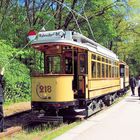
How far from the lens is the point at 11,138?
11.7 m

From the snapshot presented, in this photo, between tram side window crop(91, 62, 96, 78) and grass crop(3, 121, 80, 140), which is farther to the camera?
tram side window crop(91, 62, 96, 78)

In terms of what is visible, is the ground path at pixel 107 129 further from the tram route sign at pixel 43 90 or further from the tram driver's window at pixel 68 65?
the tram driver's window at pixel 68 65

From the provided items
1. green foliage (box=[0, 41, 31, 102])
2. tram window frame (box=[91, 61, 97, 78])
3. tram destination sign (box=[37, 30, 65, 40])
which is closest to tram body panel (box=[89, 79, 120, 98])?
tram window frame (box=[91, 61, 97, 78])

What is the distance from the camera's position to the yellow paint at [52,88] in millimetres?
14211

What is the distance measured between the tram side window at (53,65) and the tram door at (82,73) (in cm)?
85

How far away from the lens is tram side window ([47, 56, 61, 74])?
16.4m

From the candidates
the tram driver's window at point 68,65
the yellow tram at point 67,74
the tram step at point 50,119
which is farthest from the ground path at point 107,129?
the tram driver's window at point 68,65

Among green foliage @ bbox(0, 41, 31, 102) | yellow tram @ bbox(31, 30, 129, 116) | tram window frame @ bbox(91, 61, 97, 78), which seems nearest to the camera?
yellow tram @ bbox(31, 30, 129, 116)

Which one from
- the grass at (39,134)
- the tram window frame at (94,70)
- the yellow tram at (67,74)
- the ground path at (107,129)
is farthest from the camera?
the tram window frame at (94,70)

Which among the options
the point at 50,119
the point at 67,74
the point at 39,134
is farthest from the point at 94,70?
the point at 39,134

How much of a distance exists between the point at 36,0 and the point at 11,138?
23709mm

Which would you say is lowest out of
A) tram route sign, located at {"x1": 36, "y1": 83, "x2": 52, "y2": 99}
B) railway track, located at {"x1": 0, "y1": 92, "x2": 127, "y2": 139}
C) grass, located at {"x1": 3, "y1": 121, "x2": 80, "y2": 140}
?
grass, located at {"x1": 3, "y1": 121, "x2": 80, "y2": 140}

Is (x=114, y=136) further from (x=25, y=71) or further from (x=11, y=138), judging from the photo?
(x=25, y=71)

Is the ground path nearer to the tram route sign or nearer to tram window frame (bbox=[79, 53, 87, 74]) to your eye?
the tram route sign
